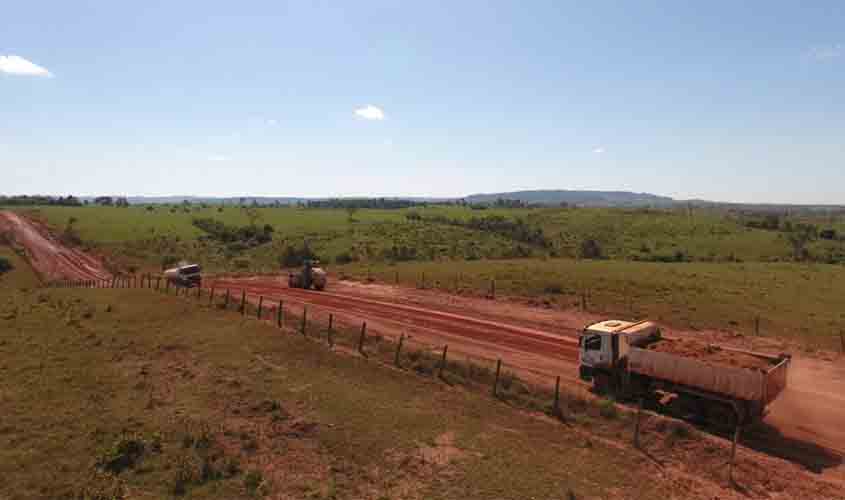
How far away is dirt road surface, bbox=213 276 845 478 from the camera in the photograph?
62.3ft

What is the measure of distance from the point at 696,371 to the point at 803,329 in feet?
77.3

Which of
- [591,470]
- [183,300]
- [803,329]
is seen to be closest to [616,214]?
[803,329]

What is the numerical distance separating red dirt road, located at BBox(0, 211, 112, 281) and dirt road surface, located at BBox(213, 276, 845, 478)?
30.6 meters

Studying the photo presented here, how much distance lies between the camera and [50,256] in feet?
268

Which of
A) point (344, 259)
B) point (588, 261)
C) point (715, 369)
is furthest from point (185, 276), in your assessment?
point (588, 261)

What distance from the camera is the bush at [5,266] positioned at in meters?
69.7

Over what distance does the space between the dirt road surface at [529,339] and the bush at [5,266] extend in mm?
39989

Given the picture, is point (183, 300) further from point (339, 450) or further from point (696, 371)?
point (696, 371)

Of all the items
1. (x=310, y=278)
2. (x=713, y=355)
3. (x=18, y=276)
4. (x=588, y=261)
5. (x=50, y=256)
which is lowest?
(x=18, y=276)

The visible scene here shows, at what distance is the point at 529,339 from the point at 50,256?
84.0m

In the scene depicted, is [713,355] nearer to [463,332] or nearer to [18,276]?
[463,332]

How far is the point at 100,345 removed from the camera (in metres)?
30.1

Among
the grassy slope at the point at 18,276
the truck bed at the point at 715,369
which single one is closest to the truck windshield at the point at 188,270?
the grassy slope at the point at 18,276

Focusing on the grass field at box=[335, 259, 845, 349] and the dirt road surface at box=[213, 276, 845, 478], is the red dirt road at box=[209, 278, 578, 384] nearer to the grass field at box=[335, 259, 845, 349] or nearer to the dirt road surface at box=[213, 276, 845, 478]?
the dirt road surface at box=[213, 276, 845, 478]
